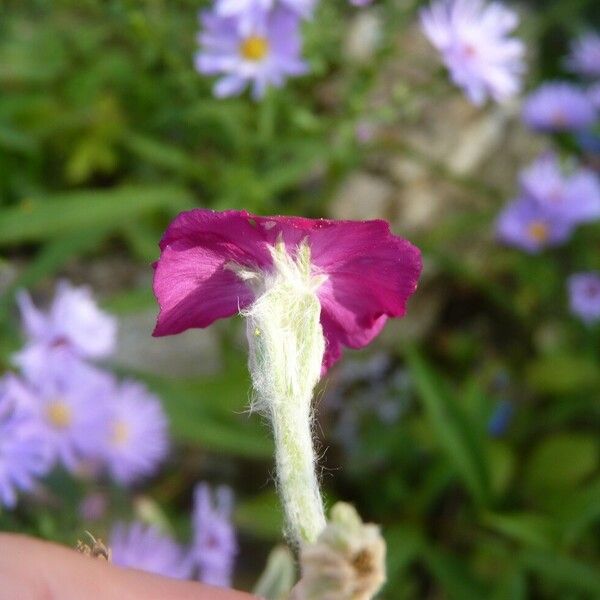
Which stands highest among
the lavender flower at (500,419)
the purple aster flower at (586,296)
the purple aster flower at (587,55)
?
the purple aster flower at (587,55)

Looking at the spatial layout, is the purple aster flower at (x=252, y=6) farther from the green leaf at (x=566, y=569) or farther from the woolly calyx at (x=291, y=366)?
the green leaf at (x=566, y=569)

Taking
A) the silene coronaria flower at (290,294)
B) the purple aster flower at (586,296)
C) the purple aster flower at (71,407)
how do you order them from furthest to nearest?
the purple aster flower at (586,296), the purple aster flower at (71,407), the silene coronaria flower at (290,294)

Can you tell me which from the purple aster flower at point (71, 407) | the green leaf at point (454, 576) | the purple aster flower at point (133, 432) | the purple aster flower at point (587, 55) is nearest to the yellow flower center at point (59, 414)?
the purple aster flower at point (71, 407)

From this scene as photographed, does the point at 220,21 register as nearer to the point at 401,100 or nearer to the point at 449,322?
the point at 401,100

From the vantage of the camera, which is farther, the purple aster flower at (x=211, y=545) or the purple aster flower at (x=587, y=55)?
the purple aster flower at (x=587, y=55)

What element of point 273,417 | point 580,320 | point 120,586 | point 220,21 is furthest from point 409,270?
point 580,320

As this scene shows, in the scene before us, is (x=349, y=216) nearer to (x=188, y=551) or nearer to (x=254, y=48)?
(x=254, y=48)

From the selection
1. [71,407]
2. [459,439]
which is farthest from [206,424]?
[459,439]
